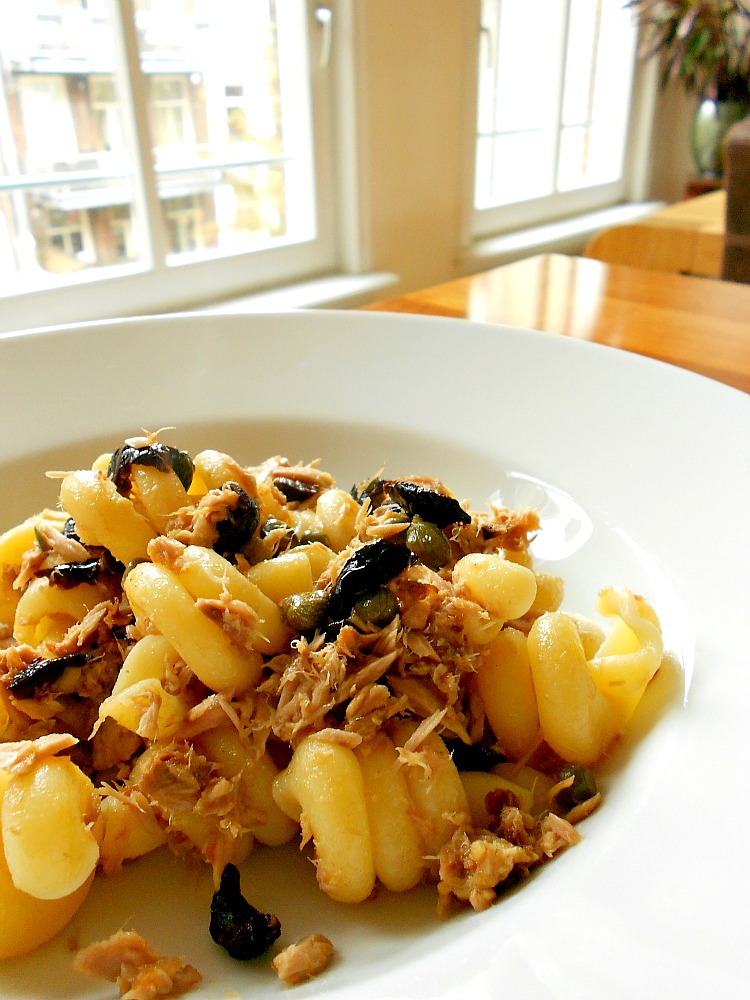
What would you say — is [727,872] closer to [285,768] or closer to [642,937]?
[642,937]

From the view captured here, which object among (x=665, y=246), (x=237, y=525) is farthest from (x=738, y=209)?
(x=237, y=525)

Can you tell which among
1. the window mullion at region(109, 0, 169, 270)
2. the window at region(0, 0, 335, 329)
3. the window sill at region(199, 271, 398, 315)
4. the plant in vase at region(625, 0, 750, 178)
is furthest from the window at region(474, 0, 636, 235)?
the window mullion at region(109, 0, 169, 270)

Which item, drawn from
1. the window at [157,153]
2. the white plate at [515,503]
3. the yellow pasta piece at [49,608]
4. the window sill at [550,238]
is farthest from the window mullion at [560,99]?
the yellow pasta piece at [49,608]

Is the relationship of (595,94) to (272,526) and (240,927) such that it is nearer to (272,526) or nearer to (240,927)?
(272,526)

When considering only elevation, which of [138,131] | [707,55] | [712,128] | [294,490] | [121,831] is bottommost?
[121,831]

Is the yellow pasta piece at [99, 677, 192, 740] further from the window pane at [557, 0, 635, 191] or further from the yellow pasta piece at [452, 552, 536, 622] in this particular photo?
the window pane at [557, 0, 635, 191]

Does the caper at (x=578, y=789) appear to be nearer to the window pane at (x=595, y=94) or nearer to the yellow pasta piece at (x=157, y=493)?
the yellow pasta piece at (x=157, y=493)

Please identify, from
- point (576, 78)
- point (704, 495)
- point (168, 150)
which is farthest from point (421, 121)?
point (704, 495)
